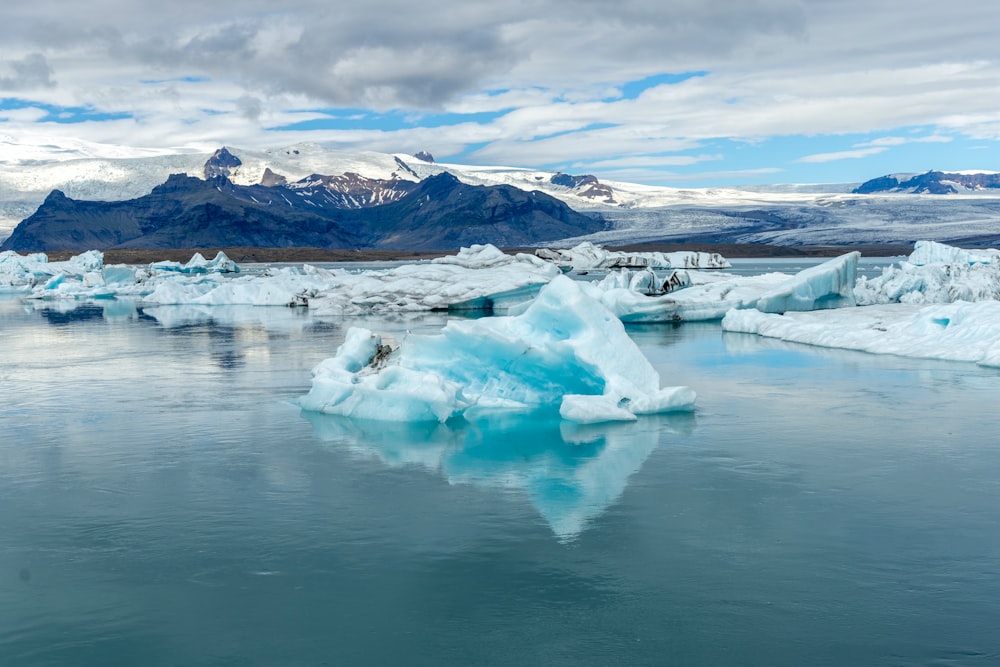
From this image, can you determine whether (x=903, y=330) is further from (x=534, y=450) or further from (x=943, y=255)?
(x=943, y=255)

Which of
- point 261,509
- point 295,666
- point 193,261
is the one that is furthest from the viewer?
point 193,261

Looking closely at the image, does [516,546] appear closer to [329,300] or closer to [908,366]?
[908,366]

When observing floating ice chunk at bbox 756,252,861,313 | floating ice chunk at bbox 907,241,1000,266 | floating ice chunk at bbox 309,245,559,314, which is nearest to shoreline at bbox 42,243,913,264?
floating ice chunk at bbox 907,241,1000,266

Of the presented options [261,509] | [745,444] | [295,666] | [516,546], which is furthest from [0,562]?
[745,444]

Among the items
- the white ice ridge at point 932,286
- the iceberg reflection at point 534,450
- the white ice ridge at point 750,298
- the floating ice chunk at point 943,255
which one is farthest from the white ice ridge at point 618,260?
the iceberg reflection at point 534,450

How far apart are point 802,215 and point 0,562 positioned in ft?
575

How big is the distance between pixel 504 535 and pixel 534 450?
10.8ft

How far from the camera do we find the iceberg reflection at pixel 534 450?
8789 millimetres

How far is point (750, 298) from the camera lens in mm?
27453

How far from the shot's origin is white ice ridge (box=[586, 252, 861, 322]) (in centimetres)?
2686

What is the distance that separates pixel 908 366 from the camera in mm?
17312

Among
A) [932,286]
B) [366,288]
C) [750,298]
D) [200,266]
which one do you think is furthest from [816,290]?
[200,266]

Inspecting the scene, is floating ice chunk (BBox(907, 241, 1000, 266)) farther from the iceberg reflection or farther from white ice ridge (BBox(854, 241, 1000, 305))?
the iceberg reflection

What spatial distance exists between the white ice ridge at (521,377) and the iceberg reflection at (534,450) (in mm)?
196
